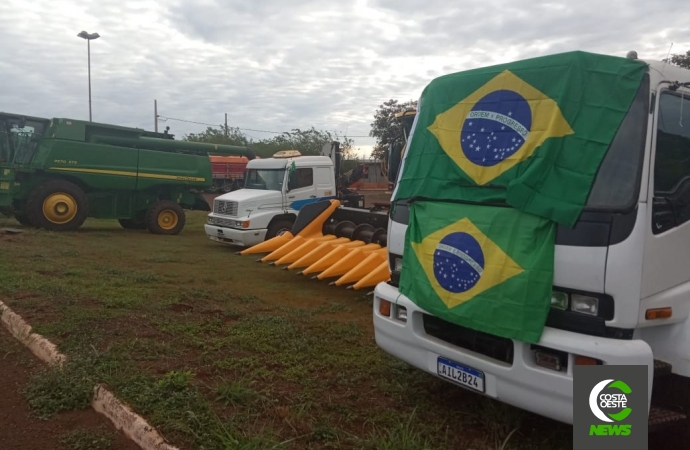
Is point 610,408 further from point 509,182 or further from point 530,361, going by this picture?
point 509,182

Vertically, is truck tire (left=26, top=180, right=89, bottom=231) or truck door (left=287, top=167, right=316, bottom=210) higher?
truck door (left=287, top=167, right=316, bottom=210)

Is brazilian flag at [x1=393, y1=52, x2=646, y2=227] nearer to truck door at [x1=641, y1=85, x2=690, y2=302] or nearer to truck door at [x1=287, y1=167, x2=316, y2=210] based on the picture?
truck door at [x1=641, y1=85, x2=690, y2=302]

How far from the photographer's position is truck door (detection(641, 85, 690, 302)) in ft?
11.2

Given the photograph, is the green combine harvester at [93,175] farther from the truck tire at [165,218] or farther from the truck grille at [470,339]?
the truck grille at [470,339]

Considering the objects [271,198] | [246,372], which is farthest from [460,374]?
[271,198]

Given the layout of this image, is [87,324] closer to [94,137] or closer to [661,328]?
[661,328]

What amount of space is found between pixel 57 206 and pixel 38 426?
44.1ft

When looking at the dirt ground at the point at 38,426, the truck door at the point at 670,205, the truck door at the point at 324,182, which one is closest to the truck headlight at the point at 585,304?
the truck door at the point at 670,205

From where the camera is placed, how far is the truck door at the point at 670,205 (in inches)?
134

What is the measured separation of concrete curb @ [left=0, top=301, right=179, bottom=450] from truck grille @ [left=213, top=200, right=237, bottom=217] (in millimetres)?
8237

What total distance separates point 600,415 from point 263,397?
2258mm

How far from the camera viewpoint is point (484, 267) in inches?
148

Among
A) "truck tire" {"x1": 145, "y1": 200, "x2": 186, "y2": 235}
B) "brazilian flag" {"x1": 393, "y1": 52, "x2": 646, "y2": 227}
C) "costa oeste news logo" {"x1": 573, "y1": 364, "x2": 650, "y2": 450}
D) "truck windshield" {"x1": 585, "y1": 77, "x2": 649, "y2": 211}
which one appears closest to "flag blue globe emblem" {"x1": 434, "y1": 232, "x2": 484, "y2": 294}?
"brazilian flag" {"x1": 393, "y1": 52, "x2": 646, "y2": 227}

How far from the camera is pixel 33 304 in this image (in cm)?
677
